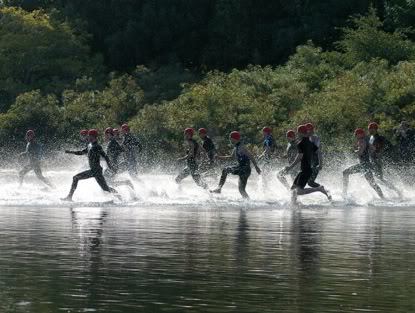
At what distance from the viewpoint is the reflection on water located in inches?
513

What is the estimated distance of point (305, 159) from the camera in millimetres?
29109

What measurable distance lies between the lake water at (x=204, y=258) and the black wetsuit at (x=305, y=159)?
0.59 m

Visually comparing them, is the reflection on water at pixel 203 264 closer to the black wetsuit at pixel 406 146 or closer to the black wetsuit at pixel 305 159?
the black wetsuit at pixel 305 159

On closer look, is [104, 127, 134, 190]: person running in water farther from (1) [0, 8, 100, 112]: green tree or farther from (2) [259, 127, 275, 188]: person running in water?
(1) [0, 8, 100, 112]: green tree

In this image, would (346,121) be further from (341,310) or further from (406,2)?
(341,310)

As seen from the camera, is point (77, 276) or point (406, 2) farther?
point (406, 2)

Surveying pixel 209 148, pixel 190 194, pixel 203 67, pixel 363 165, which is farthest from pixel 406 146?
pixel 203 67

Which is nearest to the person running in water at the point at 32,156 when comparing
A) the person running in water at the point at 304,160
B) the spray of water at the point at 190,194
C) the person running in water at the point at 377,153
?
the spray of water at the point at 190,194

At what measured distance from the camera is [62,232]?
2066 cm

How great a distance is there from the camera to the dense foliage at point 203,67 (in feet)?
152

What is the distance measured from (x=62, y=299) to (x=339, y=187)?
25.8 meters

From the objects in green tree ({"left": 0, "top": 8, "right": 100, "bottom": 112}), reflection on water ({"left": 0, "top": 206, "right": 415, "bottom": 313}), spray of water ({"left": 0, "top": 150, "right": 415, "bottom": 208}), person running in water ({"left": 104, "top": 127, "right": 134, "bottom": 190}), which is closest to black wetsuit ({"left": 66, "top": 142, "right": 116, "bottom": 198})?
spray of water ({"left": 0, "top": 150, "right": 415, "bottom": 208})

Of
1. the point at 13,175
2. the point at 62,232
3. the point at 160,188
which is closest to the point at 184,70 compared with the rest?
the point at 13,175

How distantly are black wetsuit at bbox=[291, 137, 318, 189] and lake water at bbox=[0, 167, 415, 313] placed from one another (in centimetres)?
59
